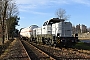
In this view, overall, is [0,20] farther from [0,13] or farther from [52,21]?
[52,21]

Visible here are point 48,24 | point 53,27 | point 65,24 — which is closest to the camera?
point 65,24

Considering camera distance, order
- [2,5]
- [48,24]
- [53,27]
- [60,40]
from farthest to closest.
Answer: [2,5] < [48,24] < [53,27] < [60,40]

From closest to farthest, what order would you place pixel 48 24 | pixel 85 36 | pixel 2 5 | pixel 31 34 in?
pixel 48 24 < pixel 2 5 < pixel 31 34 < pixel 85 36

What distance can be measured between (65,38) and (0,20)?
1928 centimetres

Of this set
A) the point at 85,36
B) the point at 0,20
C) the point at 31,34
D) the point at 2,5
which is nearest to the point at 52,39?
the point at 2,5

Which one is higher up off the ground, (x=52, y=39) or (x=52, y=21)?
(x=52, y=21)

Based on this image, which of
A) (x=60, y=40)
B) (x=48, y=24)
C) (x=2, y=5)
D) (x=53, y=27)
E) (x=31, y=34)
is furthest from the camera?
(x=31, y=34)

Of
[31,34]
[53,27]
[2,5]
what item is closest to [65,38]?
[53,27]

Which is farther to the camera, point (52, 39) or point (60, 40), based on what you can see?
point (52, 39)

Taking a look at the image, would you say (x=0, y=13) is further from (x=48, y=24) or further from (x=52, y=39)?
(x=52, y=39)

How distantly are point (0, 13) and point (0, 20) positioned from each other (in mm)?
3413

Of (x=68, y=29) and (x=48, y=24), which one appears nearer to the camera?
(x=68, y=29)

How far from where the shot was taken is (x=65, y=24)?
25422mm

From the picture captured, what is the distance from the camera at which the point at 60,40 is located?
78.2 ft
